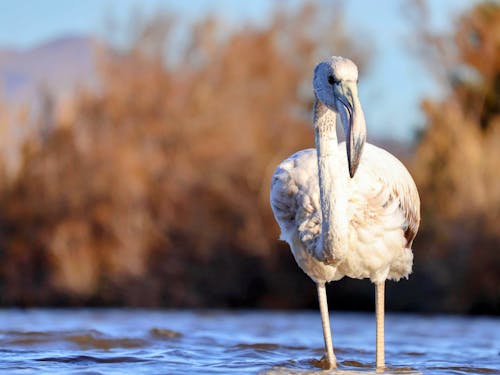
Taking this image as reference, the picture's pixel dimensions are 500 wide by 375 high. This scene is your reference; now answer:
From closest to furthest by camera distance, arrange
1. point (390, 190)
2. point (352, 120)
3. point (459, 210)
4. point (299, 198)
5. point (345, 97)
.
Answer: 1. point (352, 120)
2. point (345, 97)
3. point (299, 198)
4. point (390, 190)
5. point (459, 210)

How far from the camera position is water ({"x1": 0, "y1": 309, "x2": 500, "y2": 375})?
6699 millimetres

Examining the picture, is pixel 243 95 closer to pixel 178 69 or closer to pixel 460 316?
pixel 178 69

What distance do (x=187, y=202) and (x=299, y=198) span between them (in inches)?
528

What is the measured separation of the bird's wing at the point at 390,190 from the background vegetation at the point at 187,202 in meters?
9.66

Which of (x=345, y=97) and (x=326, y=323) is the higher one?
(x=345, y=97)

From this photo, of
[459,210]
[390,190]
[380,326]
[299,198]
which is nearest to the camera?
[299,198]

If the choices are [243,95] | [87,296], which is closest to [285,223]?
[87,296]

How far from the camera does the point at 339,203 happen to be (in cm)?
573

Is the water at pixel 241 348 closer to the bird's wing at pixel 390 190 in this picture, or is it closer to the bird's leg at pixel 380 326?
the bird's leg at pixel 380 326

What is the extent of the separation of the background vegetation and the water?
3314 millimetres

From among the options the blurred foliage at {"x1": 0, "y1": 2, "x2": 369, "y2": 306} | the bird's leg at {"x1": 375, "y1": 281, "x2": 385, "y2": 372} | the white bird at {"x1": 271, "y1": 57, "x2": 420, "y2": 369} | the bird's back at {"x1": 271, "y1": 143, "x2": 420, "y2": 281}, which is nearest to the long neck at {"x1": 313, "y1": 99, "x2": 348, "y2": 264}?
the white bird at {"x1": 271, "y1": 57, "x2": 420, "y2": 369}

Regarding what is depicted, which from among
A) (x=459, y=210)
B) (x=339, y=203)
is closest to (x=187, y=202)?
(x=459, y=210)

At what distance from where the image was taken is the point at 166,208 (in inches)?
770

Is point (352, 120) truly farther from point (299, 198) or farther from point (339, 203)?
point (299, 198)
